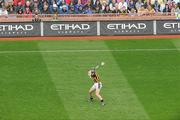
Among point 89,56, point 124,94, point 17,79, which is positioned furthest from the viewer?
point 89,56

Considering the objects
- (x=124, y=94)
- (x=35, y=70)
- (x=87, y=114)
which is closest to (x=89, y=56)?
(x=35, y=70)

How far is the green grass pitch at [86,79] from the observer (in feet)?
103

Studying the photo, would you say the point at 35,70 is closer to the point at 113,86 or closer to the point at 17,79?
the point at 17,79

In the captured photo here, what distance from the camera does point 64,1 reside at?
47.5 m

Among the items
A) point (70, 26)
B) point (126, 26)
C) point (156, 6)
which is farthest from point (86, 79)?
point (156, 6)

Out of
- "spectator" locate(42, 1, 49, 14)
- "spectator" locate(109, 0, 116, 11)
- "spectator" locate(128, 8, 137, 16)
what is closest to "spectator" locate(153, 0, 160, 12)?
"spectator" locate(128, 8, 137, 16)

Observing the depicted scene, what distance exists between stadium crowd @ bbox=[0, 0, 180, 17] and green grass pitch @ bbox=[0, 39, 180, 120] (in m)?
3.91

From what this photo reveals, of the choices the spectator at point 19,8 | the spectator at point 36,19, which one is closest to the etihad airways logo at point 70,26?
the spectator at point 36,19

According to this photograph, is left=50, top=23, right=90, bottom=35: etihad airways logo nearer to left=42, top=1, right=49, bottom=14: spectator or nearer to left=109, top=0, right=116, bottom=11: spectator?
left=42, top=1, right=49, bottom=14: spectator

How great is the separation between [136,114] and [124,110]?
2.33 ft

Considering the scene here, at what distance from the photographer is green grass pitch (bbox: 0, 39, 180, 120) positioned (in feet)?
103

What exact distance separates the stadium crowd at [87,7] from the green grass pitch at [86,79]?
3913mm

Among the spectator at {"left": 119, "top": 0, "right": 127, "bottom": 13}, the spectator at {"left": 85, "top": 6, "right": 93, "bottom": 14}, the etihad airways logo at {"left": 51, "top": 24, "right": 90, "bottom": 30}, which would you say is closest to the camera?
the etihad airways logo at {"left": 51, "top": 24, "right": 90, "bottom": 30}

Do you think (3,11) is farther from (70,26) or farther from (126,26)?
(126,26)
